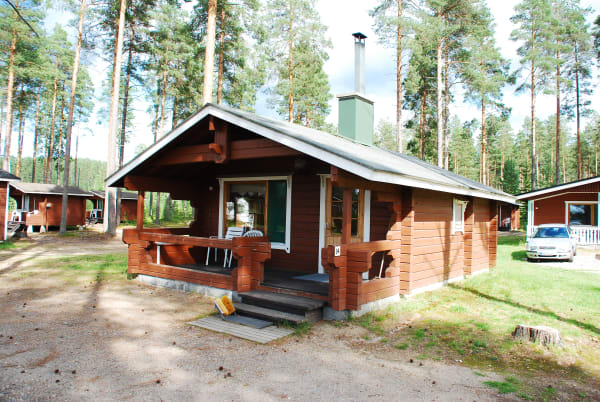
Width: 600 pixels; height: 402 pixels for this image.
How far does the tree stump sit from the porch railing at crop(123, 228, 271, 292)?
3540mm

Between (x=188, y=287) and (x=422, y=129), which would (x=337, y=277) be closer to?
(x=188, y=287)

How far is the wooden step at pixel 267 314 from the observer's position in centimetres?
526

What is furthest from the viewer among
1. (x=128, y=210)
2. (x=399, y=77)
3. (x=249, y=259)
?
(x=128, y=210)

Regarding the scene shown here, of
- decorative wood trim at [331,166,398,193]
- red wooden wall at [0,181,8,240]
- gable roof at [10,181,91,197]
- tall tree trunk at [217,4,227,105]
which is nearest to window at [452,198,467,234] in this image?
decorative wood trim at [331,166,398,193]

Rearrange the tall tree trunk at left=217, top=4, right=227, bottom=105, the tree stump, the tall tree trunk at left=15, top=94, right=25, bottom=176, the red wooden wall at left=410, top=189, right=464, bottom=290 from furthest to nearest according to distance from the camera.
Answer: the tall tree trunk at left=15, top=94, right=25, bottom=176 → the tall tree trunk at left=217, top=4, right=227, bottom=105 → the red wooden wall at left=410, top=189, right=464, bottom=290 → the tree stump

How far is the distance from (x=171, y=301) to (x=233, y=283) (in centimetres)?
122

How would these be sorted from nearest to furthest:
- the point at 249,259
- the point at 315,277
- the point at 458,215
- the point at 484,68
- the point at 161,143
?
the point at 249,259
the point at 161,143
the point at 315,277
the point at 458,215
the point at 484,68

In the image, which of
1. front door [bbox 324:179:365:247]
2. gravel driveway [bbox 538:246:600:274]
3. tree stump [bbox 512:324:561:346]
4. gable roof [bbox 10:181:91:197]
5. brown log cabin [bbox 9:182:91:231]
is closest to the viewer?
tree stump [bbox 512:324:561:346]

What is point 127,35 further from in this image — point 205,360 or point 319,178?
point 205,360

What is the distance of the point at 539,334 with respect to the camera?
4.69 metres

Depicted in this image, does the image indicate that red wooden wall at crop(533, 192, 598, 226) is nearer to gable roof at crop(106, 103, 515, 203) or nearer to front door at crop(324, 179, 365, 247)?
gable roof at crop(106, 103, 515, 203)

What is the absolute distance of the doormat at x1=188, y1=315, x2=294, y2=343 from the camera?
192 inches

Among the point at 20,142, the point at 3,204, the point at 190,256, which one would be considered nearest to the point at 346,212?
the point at 190,256

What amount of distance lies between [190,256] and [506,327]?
6275mm
